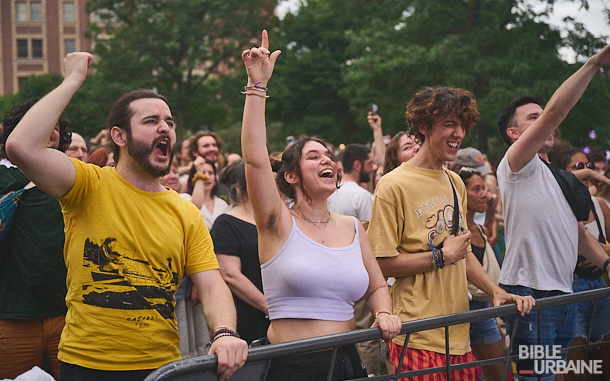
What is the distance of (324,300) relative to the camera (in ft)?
10.9

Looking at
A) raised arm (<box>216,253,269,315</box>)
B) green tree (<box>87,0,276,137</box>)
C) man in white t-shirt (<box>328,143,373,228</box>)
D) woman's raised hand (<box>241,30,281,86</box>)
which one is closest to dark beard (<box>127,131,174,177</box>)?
woman's raised hand (<box>241,30,281,86</box>)

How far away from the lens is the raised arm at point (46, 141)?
8.80 feet

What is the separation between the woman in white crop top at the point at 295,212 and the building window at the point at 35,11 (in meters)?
76.0

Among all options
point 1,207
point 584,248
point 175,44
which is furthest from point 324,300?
point 175,44

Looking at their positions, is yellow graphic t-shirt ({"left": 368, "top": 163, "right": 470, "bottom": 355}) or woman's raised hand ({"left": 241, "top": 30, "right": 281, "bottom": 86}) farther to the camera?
yellow graphic t-shirt ({"left": 368, "top": 163, "right": 470, "bottom": 355})

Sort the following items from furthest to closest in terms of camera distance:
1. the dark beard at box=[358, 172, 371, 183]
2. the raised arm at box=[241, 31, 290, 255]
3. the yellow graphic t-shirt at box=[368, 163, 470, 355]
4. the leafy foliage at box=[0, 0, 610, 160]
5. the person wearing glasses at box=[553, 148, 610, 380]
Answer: the leafy foliage at box=[0, 0, 610, 160], the dark beard at box=[358, 172, 371, 183], the person wearing glasses at box=[553, 148, 610, 380], the yellow graphic t-shirt at box=[368, 163, 470, 355], the raised arm at box=[241, 31, 290, 255]

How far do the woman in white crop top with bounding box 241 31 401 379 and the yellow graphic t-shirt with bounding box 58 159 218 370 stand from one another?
1.55 ft

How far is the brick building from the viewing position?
236 feet

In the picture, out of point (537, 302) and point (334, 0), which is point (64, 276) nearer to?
point (537, 302)

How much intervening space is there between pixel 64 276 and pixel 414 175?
2.13 m

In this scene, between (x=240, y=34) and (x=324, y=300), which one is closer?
(x=324, y=300)

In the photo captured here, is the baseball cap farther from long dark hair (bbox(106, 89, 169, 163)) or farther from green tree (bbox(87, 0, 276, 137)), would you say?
green tree (bbox(87, 0, 276, 137))

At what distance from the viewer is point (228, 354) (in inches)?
102

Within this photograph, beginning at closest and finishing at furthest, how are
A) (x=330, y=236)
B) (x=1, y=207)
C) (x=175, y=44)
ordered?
1. (x=330, y=236)
2. (x=1, y=207)
3. (x=175, y=44)
